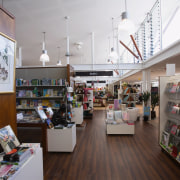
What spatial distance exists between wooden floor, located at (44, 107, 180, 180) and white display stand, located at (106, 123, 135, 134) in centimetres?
48

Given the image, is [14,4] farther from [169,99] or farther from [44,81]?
[169,99]

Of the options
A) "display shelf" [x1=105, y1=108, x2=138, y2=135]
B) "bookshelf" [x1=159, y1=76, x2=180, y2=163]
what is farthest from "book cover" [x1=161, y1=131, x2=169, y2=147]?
"display shelf" [x1=105, y1=108, x2=138, y2=135]

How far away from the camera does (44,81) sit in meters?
5.78

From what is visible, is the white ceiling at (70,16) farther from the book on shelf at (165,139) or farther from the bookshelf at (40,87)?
the book on shelf at (165,139)

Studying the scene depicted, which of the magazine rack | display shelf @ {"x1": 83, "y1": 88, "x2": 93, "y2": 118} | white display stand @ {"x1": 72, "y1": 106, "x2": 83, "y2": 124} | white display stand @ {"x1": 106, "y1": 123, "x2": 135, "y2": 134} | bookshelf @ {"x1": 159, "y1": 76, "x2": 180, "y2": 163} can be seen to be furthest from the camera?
display shelf @ {"x1": 83, "y1": 88, "x2": 93, "y2": 118}

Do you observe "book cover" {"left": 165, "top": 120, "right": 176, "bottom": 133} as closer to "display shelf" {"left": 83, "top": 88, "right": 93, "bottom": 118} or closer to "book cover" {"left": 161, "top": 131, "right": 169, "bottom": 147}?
"book cover" {"left": 161, "top": 131, "right": 169, "bottom": 147}

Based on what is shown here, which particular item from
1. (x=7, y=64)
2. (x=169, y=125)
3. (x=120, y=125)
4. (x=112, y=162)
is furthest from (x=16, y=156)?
(x=120, y=125)

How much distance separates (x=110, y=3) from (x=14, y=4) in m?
3.13

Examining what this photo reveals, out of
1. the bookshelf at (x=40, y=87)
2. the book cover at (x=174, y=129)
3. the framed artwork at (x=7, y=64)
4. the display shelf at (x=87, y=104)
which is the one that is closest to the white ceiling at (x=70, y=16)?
the bookshelf at (x=40, y=87)

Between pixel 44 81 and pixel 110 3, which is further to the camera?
pixel 44 81

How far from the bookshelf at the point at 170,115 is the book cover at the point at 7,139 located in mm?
3208

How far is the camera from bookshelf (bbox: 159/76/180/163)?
326 cm

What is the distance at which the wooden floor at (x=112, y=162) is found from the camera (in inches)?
106

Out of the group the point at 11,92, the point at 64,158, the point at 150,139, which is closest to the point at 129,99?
the point at 150,139
